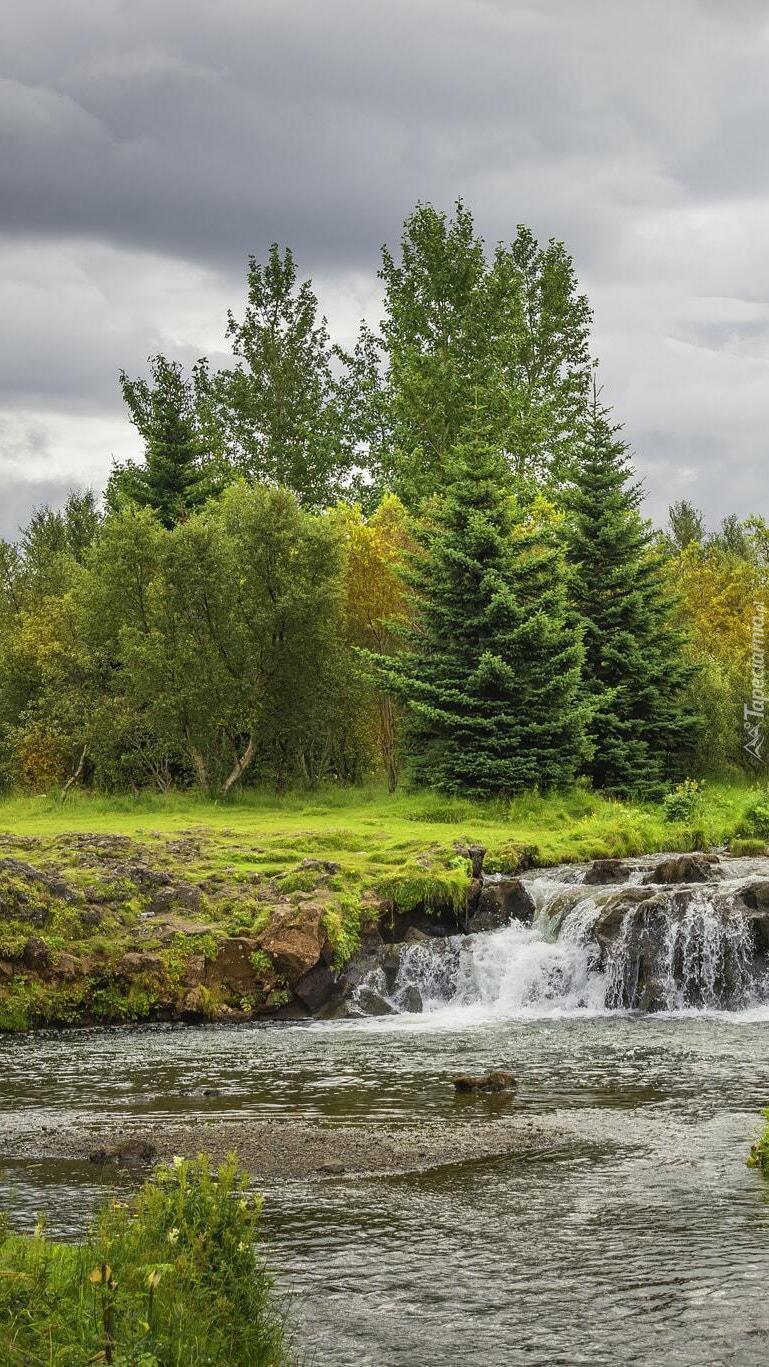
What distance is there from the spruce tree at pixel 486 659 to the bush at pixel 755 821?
210 inches

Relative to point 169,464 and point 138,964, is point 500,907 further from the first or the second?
point 169,464

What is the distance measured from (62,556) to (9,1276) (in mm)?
53019

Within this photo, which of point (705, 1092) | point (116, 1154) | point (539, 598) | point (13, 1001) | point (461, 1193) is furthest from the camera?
point (539, 598)

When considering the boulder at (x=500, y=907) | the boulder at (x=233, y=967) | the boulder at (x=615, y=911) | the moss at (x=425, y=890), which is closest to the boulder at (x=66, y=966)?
the boulder at (x=233, y=967)

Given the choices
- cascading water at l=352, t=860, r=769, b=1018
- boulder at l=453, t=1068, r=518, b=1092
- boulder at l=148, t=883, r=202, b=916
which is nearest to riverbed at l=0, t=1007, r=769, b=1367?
boulder at l=453, t=1068, r=518, b=1092

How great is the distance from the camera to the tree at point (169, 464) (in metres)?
53.5

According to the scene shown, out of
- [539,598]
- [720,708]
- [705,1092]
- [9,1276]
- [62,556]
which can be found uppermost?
[62,556]

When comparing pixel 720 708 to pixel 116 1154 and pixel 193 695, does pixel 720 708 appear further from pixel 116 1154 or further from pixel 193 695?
pixel 116 1154

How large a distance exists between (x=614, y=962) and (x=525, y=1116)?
8628 millimetres

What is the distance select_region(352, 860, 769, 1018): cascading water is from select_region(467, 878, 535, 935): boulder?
67 cm

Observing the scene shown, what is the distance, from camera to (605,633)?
4316 centimetres

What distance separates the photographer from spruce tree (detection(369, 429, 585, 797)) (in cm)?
3709

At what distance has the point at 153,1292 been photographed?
21.9 ft

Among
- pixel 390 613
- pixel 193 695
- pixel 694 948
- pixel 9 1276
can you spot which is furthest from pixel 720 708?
pixel 9 1276
